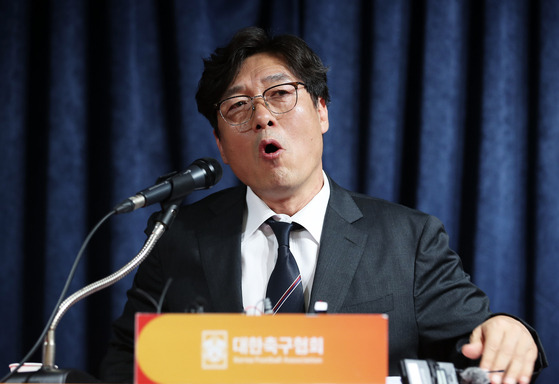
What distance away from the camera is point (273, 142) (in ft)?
5.00

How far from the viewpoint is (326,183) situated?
1.70 m

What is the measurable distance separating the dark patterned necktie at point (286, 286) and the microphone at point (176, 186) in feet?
1.19

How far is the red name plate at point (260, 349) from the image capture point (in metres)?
0.77

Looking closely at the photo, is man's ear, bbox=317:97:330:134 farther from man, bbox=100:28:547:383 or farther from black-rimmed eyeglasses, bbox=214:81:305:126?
black-rimmed eyeglasses, bbox=214:81:305:126

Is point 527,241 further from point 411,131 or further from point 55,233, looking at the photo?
point 55,233

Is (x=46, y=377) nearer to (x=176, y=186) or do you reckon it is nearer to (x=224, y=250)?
(x=176, y=186)

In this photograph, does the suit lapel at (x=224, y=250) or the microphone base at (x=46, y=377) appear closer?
the microphone base at (x=46, y=377)

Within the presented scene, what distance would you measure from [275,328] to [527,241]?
155 centimetres

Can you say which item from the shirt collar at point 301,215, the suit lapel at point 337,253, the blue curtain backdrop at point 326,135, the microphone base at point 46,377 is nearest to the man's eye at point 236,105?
the shirt collar at point 301,215

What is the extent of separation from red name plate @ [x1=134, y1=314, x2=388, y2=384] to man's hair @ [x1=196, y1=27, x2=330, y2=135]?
100cm

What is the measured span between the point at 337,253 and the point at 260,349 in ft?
2.41

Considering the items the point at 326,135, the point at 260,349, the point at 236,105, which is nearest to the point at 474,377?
the point at 260,349

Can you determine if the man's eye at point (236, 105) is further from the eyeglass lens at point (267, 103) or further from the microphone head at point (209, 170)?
the microphone head at point (209, 170)

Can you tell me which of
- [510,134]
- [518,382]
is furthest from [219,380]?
[510,134]
